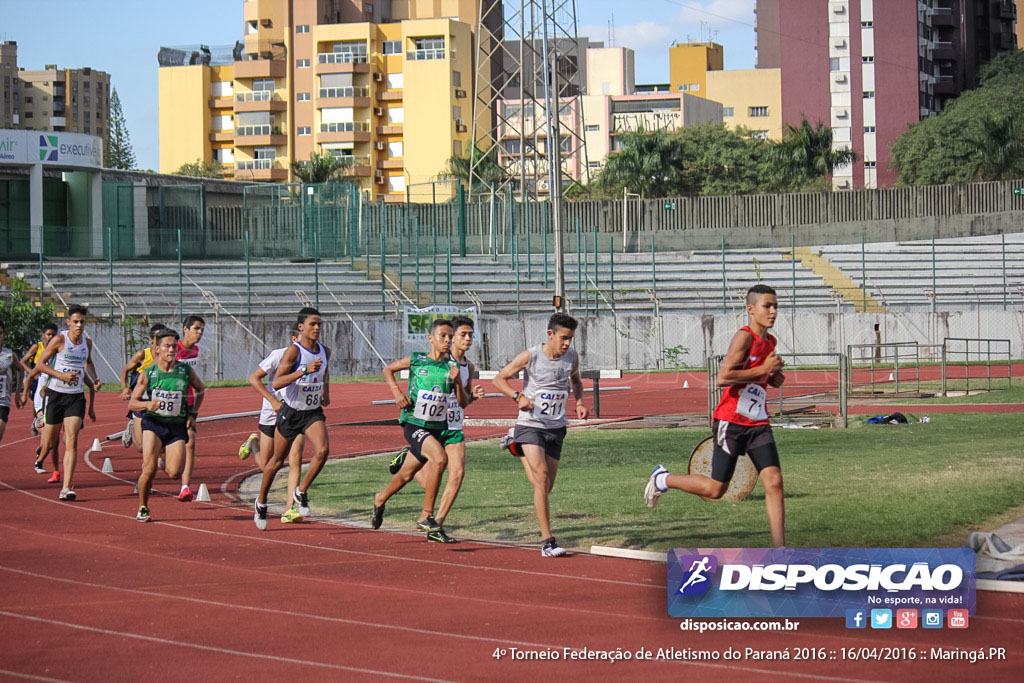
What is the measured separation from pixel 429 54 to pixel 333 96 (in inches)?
328

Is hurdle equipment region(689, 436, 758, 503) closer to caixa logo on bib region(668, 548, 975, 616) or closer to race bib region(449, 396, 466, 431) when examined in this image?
race bib region(449, 396, 466, 431)

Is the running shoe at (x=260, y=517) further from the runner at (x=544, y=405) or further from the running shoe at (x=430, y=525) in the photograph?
the runner at (x=544, y=405)

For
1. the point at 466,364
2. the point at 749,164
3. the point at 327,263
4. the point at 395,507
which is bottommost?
the point at 395,507

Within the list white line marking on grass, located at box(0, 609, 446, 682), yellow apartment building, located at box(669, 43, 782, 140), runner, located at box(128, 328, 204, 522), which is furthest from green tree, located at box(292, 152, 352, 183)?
white line marking on grass, located at box(0, 609, 446, 682)

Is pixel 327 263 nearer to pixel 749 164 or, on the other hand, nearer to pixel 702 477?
pixel 702 477

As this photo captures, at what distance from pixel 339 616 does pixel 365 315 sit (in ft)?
101

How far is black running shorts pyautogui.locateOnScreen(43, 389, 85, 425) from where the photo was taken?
45.8 feet

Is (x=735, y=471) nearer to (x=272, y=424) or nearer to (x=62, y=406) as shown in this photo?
(x=272, y=424)

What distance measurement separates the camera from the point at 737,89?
111312 millimetres

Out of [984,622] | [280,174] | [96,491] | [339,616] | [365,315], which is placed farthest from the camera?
[280,174]

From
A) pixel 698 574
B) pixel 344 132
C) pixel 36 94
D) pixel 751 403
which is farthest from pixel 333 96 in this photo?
pixel 36 94

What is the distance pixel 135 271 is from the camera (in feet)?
131

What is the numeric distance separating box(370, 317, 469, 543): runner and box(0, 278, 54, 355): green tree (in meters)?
23.2

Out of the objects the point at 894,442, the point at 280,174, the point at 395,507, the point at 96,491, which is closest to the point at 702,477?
the point at 395,507
